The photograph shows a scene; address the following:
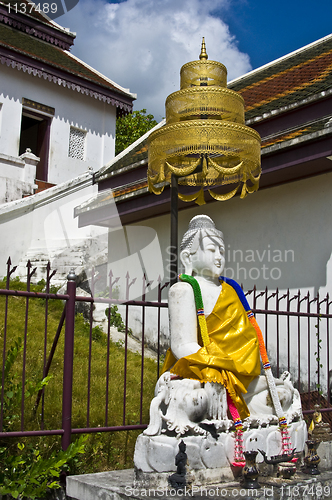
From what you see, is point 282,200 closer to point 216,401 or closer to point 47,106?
point 216,401

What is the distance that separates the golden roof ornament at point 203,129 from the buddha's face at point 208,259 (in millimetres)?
648

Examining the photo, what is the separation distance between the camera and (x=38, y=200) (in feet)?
38.8

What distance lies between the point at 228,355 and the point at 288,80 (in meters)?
6.16

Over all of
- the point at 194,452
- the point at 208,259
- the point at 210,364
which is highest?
the point at 208,259

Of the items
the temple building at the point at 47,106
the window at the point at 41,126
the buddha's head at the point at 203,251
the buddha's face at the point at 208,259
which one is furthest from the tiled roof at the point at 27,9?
the buddha's face at the point at 208,259

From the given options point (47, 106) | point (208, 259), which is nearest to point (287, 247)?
point (208, 259)

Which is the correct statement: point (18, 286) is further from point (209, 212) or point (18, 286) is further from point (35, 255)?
point (209, 212)

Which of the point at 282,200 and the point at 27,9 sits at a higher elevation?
the point at 27,9

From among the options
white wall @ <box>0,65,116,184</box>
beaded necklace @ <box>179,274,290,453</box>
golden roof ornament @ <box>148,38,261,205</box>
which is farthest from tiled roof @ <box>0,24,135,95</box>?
beaded necklace @ <box>179,274,290,453</box>

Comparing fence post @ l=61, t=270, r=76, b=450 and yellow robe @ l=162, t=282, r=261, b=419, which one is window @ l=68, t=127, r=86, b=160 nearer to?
fence post @ l=61, t=270, r=76, b=450

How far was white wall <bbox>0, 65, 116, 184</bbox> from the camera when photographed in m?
15.2

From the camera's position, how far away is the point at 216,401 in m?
3.17

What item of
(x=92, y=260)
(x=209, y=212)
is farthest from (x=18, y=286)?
(x=209, y=212)

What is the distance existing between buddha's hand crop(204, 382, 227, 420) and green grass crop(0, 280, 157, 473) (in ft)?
4.91
